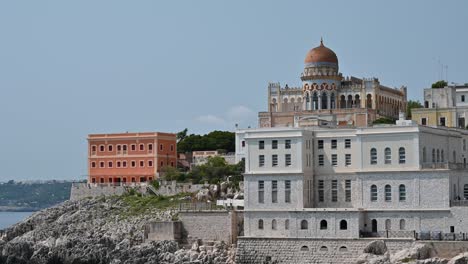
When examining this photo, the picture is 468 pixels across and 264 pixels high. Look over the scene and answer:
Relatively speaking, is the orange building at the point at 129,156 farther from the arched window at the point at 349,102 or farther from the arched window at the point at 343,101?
the arched window at the point at 349,102

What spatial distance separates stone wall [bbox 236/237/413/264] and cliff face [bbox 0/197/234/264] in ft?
6.47

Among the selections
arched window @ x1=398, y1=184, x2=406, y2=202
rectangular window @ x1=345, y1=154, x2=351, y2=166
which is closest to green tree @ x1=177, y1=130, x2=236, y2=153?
rectangular window @ x1=345, y1=154, x2=351, y2=166

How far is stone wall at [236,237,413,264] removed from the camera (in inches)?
2564

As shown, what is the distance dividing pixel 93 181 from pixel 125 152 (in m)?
4.02

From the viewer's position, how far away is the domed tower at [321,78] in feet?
318

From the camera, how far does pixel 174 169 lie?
9244 centimetres

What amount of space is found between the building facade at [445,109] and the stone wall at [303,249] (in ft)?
74.4

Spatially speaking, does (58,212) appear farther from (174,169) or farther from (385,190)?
(385,190)

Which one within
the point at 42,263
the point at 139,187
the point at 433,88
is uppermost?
the point at 433,88

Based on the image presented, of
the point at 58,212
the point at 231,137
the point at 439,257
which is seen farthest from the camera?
the point at 231,137

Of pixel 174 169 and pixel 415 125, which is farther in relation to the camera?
pixel 174 169

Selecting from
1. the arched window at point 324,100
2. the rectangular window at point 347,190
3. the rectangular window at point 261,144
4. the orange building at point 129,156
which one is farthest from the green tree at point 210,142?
the rectangular window at point 347,190

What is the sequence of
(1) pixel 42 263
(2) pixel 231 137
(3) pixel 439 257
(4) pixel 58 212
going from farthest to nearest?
(2) pixel 231 137, (4) pixel 58 212, (1) pixel 42 263, (3) pixel 439 257


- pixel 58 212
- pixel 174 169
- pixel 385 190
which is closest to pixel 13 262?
pixel 58 212
